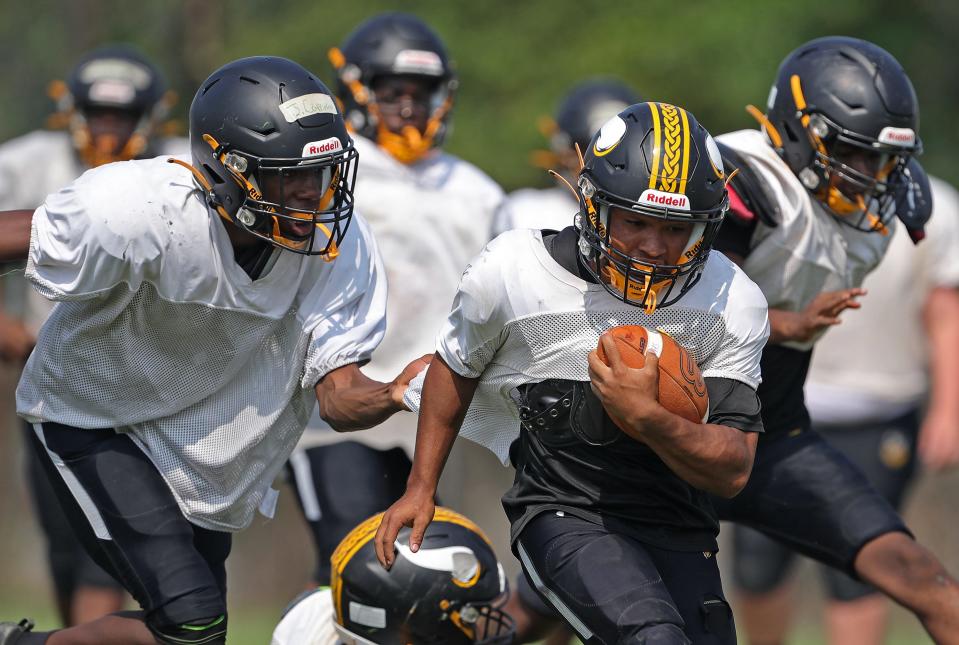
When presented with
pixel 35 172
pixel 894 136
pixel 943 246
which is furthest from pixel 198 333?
pixel 943 246

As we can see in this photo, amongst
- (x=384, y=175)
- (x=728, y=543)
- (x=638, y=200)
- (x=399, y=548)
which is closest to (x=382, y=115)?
(x=384, y=175)

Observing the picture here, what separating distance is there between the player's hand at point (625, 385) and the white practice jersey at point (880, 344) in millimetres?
3370

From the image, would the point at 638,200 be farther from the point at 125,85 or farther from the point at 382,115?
the point at 125,85

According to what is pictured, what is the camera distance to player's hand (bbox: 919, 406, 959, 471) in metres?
7.27

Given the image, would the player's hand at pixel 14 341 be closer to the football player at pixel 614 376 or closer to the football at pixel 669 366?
the football player at pixel 614 376

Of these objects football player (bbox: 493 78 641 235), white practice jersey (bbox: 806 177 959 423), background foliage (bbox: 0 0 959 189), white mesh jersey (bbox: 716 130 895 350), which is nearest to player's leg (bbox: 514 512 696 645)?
white mesh jersey (bbox: 716 130 895 350)

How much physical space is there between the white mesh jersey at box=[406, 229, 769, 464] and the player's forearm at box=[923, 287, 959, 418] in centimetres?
317

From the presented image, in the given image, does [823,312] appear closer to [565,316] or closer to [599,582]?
[565,316]

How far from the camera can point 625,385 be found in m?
3.96

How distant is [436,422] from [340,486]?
156 cm

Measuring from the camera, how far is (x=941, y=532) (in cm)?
960

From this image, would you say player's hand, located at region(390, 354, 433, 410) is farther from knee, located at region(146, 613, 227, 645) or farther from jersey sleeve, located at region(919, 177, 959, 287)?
jersey sleeve, located at region(919, 177, 959, 287)

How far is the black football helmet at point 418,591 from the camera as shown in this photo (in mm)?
4949

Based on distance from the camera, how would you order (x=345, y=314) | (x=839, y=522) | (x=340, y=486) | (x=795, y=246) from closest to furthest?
(x=345, y=314) < (x=795, y=246) < (x=839, y=522) < (x=340, y=486)
